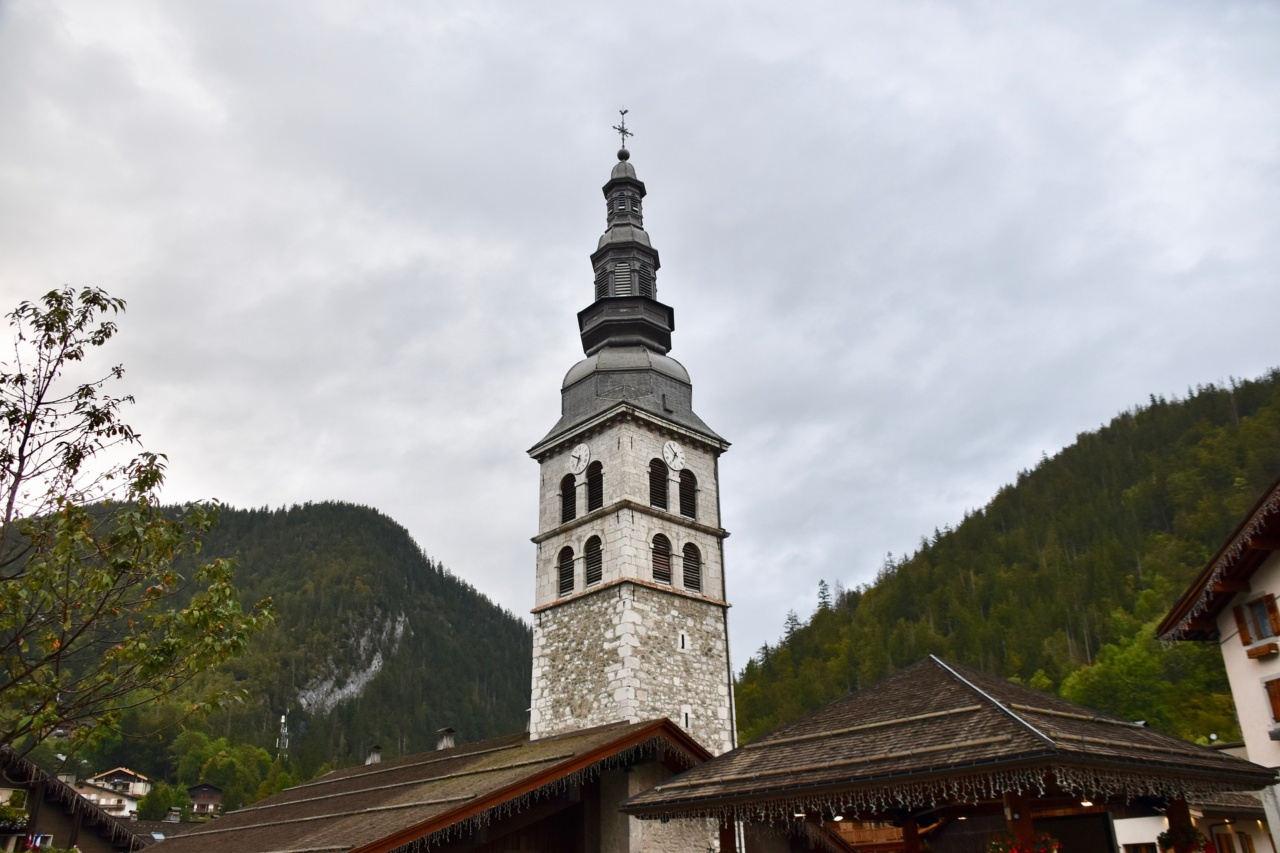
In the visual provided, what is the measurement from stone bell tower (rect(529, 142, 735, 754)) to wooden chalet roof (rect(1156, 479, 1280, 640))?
1223 cm

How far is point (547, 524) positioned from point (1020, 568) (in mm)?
91811

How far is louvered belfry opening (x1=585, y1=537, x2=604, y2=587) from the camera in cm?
2922

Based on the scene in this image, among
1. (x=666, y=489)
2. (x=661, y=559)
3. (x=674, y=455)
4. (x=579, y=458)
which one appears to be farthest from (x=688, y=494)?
(x=579, y=458)

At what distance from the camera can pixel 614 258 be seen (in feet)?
114

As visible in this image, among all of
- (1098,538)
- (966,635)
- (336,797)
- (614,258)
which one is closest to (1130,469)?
(1098,538)

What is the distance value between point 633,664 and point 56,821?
59.8 ft

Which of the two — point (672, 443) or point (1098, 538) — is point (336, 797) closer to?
point (672, 443)

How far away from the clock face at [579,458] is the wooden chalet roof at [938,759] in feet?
49.6

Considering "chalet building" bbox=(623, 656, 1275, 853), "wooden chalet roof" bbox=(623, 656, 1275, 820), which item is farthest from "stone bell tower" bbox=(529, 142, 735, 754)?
"wooden chalet roof" bbox=(623, 656, 1275, 820)

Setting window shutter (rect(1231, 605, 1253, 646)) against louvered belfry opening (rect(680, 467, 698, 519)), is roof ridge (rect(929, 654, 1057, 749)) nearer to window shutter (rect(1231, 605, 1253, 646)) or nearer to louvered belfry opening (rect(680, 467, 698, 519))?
window shutter (rect(1231, 605, 1253, 646))

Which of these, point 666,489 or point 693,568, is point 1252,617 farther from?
point 666,489

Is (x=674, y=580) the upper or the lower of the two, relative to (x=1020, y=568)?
lower

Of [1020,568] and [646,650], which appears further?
[1020,568]

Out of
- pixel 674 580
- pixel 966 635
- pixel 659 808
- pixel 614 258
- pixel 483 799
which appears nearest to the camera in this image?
pixel 659 808
